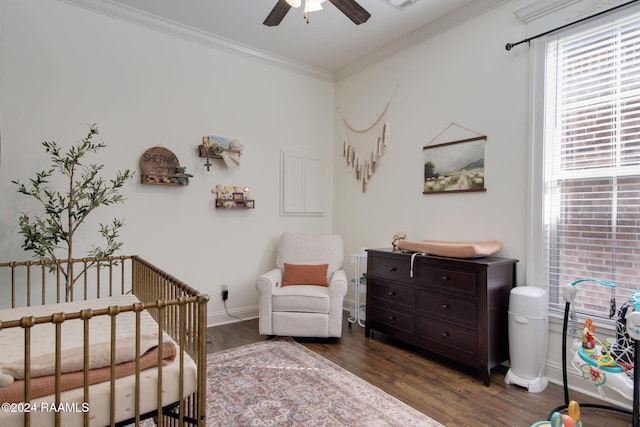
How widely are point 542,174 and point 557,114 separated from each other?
17.6 inches

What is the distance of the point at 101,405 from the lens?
1.17 meters

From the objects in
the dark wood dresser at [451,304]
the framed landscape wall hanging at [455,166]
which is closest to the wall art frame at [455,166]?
the framed landscape wall hanging at [455,166]

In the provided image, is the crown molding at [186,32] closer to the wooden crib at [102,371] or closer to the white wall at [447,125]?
the white wall at [447,125]

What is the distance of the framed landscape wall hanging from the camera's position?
294cm

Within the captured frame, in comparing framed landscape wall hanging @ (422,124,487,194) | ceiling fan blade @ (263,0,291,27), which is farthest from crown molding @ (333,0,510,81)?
ceiling fan blade @ (263,0,291,27)

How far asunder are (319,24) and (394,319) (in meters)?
2.88

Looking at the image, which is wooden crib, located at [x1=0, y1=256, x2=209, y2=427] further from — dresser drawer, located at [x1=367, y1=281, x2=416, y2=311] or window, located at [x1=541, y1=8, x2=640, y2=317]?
window, located at [x1=541, y1=8, x2=640, y2=317]

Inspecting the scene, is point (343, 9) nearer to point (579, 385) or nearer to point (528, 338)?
point (528, 338)

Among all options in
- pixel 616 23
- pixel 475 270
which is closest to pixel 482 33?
pixel 616 23

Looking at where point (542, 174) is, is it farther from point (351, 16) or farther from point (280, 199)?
point (280, 199)

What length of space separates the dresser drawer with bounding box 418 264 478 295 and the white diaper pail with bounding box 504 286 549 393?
0.97 feet

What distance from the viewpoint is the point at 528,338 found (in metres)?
2.32

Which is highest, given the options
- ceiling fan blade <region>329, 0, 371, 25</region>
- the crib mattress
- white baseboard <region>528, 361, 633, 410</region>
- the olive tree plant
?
ceiling fan blade <region>329, 0, 371, 25</region>

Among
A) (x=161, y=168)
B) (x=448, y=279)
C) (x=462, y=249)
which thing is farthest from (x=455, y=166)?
(x=161, y=168)
